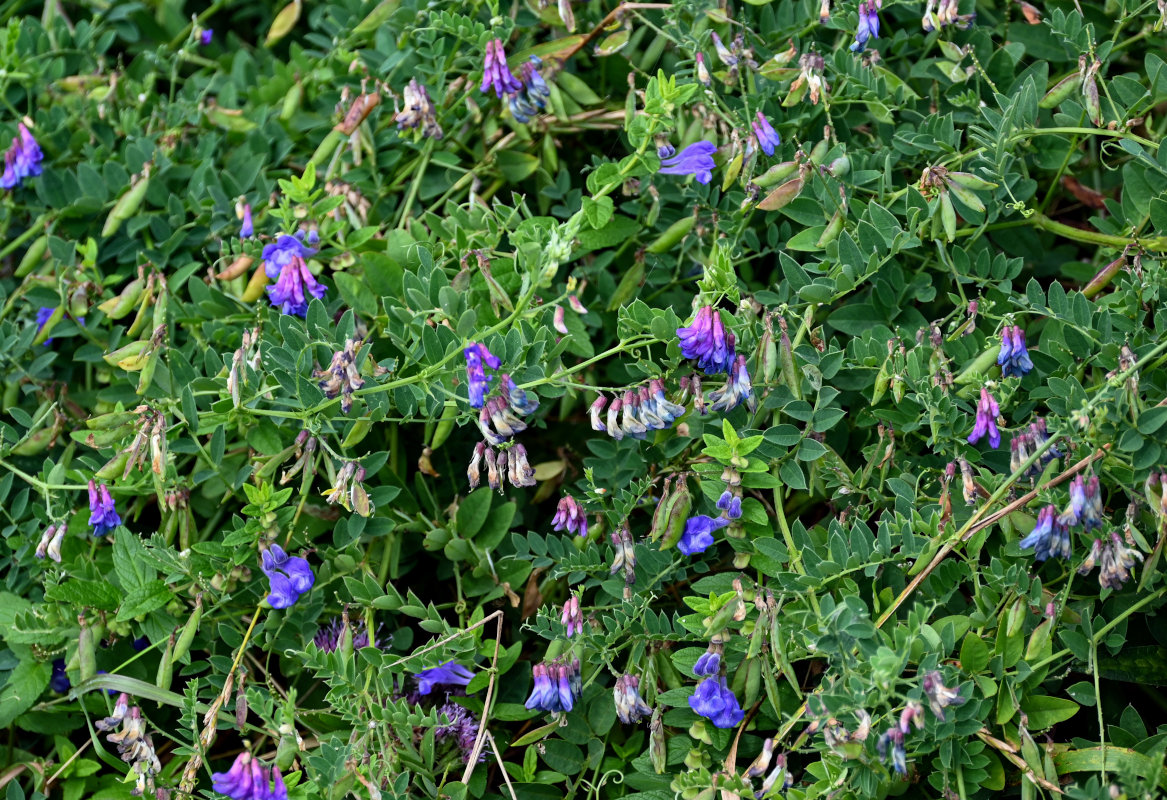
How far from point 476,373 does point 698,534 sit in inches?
16.8

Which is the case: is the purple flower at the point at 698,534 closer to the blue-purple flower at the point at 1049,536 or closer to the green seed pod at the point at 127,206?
the blue-purple flower at the point at 1049,536

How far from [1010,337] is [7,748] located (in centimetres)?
185

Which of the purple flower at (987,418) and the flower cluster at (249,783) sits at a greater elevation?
the purple flower at (987,418)

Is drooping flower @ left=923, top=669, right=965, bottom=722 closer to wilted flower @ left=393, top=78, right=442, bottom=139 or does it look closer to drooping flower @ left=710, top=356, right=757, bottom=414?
drooping flower @ left=710, top=356, right=757, bottom=414

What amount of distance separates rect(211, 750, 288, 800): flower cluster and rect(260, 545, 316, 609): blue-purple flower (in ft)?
0.91

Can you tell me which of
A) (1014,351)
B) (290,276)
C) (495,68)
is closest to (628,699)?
(1014,351)

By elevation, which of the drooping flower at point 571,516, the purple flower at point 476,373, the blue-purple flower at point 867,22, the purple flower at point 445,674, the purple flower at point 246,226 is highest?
the blue-purple flower at point 867,22

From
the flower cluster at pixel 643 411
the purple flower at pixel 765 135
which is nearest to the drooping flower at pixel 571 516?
the flower cluster at pixel 643 411

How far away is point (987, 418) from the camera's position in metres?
1.57

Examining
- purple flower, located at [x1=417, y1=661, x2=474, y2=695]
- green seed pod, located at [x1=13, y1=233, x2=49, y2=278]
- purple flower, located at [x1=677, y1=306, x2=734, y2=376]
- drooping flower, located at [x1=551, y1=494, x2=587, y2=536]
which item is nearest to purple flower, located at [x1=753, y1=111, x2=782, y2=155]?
purple flower, located at [x1=677, y1=306, x2=734, y2=376]

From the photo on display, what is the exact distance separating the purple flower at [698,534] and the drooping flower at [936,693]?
40cm

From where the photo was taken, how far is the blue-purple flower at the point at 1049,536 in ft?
4.80

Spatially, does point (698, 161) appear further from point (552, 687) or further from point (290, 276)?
point (552, 687)

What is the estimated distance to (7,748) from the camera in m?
1.95
